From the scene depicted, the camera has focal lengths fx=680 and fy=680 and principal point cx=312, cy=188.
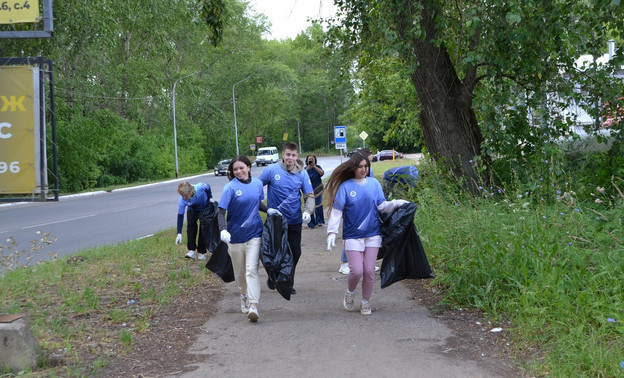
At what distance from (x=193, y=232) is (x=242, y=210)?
3.85 metres

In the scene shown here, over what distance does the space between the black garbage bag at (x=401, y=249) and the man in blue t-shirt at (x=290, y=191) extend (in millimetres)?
1317

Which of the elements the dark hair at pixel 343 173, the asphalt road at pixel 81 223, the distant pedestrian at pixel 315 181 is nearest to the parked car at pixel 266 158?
the asphalt road at pixel 81 223

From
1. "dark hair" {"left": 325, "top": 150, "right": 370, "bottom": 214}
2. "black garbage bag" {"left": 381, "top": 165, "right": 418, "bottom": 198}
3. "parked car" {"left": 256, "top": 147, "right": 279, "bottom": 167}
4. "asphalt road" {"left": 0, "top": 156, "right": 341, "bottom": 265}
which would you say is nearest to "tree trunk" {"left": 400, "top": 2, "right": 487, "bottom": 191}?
"black garbage bag" {"left": 381, "top": 165, "right": 418, "bottom": 198}

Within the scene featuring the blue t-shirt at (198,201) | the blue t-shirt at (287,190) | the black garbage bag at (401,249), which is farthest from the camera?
the blue t-shirt at (198,201)

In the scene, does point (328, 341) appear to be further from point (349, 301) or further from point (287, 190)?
point (287, 190)

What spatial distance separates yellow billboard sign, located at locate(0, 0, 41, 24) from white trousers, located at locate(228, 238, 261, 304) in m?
2.85

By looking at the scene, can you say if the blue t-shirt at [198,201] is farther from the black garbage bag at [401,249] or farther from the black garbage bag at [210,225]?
the black garbage bag at [401,249]

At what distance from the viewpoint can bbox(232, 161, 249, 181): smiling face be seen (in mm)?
6871

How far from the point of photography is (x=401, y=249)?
712 centimetres

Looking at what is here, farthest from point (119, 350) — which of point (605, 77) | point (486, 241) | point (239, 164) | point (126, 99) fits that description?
point (126, 99)

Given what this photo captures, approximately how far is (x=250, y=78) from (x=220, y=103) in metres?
4.08

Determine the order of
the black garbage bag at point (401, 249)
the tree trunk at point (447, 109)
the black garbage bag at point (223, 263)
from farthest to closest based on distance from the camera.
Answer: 1. the tree trunk at point (447, 109)
2. the black garbage bag at point (223, 263)
3. the black garbage bag at point (401, 249)

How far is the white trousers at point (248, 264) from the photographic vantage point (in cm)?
677

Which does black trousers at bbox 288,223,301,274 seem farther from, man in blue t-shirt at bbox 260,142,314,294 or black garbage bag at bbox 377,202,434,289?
black garbage bag at bbox 377,202,434,289
